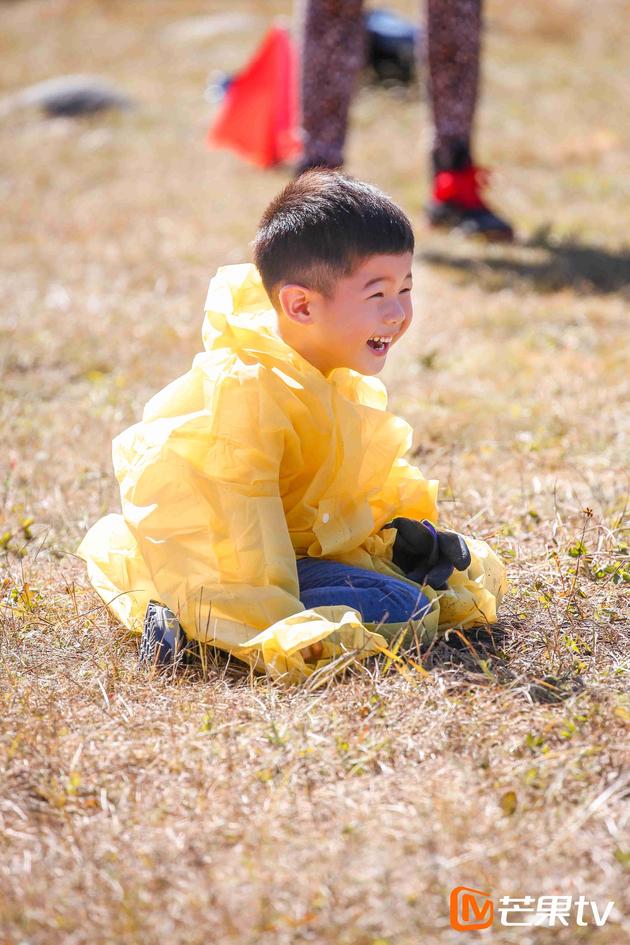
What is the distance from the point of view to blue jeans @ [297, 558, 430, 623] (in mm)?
2322

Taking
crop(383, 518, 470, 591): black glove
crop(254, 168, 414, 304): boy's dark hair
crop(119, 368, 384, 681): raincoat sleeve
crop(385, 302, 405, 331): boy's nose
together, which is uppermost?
crop(254, 168, 414, 304): boy's dark hair

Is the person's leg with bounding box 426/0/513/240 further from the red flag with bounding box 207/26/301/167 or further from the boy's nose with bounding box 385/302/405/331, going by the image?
the boy's nose with bounding box 385/302/405/331

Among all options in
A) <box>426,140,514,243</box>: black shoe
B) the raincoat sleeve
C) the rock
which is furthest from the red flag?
the raincoat sleeve

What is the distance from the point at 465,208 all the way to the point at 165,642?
4105mm

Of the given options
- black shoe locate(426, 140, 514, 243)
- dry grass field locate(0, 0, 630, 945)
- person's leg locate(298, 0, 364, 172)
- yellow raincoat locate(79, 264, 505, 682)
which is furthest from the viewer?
black shoe locate(426, 140, 514, 243)

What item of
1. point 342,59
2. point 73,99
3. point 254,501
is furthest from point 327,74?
point 73,99

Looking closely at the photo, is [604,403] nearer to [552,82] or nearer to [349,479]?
[349,479]

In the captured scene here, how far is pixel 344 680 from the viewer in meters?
2.15

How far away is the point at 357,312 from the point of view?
240 centimetres

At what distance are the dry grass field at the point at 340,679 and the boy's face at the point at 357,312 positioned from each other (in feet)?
2.22

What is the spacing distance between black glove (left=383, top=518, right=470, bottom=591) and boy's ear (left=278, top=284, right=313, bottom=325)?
531 millimetres

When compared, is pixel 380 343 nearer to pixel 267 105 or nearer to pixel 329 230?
pixel 329 230

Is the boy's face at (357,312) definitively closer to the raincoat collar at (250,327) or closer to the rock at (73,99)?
the raincoat collar at (250,327)

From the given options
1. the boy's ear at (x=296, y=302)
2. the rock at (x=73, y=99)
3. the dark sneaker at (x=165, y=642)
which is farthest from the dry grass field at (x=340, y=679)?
the rock at (x=73, y=99)
